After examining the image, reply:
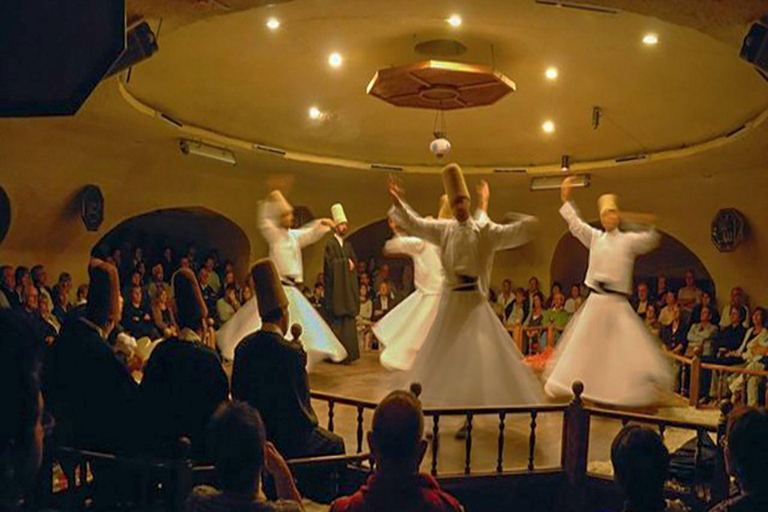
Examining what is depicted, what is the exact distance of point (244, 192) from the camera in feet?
39.0

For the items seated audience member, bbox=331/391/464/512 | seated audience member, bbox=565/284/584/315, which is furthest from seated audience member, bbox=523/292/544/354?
seated audience member, bbox=331/391/464/512

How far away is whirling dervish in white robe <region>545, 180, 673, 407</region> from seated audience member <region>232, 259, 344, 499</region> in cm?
284

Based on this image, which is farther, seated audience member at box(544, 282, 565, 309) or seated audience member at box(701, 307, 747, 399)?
seated audience member at box(544, 282, 565, 309)

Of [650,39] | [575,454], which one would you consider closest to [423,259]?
[650,39]

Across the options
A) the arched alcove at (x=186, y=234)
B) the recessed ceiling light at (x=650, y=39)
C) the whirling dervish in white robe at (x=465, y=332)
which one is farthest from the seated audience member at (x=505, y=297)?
the whirling dervish in white robe at (x=465, y=332)

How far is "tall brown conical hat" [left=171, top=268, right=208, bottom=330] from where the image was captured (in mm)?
3414

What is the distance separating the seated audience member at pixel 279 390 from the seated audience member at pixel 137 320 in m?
5.31

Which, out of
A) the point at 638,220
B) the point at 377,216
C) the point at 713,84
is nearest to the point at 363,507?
the point at 638,220

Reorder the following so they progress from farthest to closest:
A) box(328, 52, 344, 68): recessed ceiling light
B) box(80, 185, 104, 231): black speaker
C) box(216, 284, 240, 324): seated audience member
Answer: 1. box(216, 284, 240, 324): seated audience member
2. box(80, 185, 104, 231): black speaker
3. box(328, 52, 344, 68): recessed ceiling light

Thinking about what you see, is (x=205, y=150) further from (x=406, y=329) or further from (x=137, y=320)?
(x=406, y=329)

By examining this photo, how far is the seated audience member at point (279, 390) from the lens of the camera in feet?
11.7

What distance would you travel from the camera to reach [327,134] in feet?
33.1

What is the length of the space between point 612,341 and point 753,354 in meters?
3.28

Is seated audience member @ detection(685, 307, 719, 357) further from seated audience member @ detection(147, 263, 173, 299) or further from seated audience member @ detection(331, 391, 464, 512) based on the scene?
seated audience member @ detection(331, 391, 464, 512)
